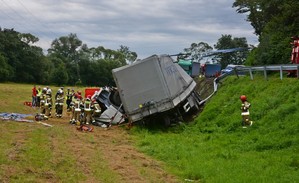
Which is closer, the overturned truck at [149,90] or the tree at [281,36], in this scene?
the overturned truck at [149,90]

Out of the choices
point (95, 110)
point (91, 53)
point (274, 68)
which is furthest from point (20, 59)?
point (274, 68)

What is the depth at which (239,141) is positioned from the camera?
12477mm

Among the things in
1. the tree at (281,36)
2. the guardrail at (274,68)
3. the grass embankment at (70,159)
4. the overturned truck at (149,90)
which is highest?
the tree at (281,36)

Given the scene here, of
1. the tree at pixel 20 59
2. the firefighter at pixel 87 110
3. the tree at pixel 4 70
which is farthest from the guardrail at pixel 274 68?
the tree at pixel 20 59

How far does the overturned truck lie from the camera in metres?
18.1

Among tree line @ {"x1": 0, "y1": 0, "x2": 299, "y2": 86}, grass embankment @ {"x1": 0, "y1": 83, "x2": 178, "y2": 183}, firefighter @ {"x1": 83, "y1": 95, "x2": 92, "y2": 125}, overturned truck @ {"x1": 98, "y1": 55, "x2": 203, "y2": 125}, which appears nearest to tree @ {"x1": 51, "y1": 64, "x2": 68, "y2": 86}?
tree line @ {"x1": 0, "y1": 0, "x2": 299, "y2": 86}

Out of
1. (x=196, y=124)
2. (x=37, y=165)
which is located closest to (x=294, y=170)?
(x=37, y=165)

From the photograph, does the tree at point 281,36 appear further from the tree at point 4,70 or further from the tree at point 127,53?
the tree at point 127,53

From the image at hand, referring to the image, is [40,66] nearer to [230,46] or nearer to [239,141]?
[230,46]

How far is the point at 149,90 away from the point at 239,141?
654 centimetres

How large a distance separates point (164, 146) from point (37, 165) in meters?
4.90

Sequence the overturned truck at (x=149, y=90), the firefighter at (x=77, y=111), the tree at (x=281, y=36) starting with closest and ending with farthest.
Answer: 1. the overturned truck at (x=149, y=90)
2. the firefighter at (x=77, y=111)
3. the tree at (x=281, y=36)

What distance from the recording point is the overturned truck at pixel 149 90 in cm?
1808

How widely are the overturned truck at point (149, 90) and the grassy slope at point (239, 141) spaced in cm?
93
